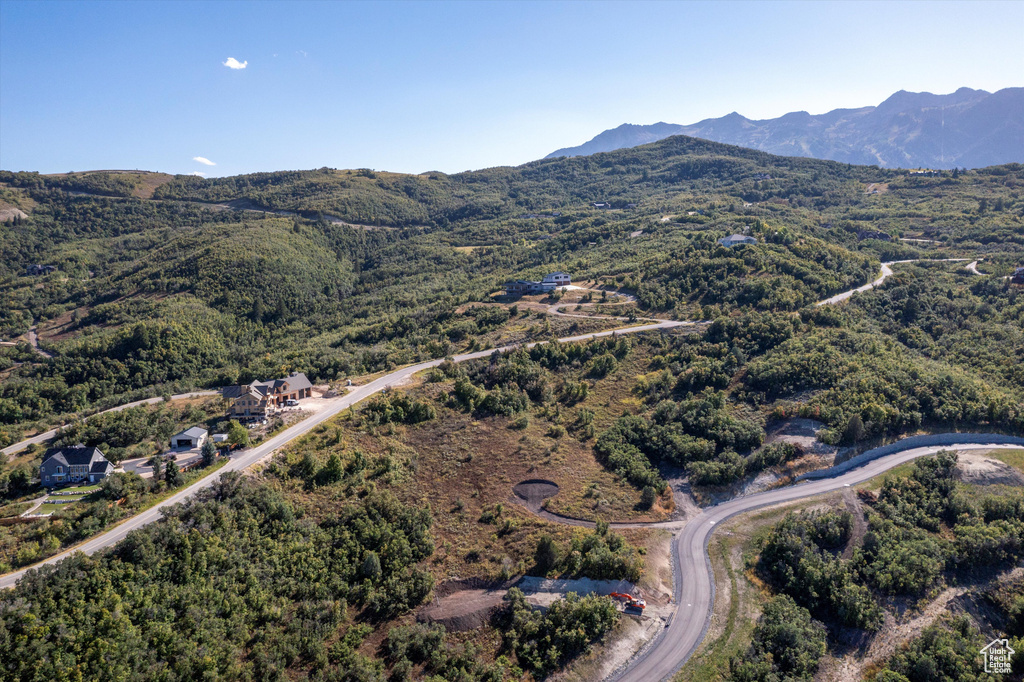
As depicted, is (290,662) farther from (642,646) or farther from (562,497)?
(562,497)

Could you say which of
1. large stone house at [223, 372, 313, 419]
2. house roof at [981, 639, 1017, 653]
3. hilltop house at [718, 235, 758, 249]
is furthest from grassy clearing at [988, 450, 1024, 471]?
large stone house at [223, 372, 313, 419]

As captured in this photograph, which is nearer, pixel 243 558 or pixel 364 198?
pixel 243 558

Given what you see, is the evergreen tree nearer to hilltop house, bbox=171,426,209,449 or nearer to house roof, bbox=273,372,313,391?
hilltop house, bbox=171,426,209,449

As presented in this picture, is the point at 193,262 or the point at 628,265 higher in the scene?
the point at 193,262

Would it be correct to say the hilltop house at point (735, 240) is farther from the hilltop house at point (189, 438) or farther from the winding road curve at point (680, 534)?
the hilltop house at point (189, 438)

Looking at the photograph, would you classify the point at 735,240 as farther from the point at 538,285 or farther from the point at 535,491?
the point at 535,491

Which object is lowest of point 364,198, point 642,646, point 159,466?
point 642,646

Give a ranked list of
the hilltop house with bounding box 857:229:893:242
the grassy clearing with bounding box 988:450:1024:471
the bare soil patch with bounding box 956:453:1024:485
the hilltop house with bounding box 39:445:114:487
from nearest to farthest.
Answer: the hilltop house with bounding box 39:445:114:487 → the bare soil patch with bounding box 956:453:1024:485 → the grassy clearing with bounding box 988:450:1024:471 → the hilltop house with bounding box 857:229:893:242

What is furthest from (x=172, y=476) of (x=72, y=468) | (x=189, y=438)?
(x=72, y=468)

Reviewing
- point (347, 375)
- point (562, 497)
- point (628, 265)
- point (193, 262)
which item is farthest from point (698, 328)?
point (193, 262)
